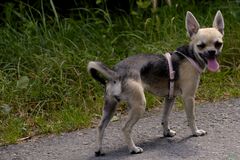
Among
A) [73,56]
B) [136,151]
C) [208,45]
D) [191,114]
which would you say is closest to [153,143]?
[136,151]

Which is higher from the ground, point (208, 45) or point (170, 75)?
point (208, 45)

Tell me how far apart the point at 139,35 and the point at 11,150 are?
108 inches

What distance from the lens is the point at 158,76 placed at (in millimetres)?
5500

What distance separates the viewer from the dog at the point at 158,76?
524cm

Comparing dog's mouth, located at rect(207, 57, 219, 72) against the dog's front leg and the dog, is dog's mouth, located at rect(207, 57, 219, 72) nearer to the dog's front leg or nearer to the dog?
the dog

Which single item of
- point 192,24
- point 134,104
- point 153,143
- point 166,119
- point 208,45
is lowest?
point 153,143

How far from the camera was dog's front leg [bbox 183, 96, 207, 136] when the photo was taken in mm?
5566

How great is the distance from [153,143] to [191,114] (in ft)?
1.38

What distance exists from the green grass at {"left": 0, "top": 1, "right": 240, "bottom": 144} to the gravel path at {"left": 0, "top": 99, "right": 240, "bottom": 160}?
0.26 meters

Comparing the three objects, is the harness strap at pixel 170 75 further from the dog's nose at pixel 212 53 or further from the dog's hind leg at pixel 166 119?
the dog's nose at pixel 212 53

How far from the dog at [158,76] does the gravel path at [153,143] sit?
4.7 inches

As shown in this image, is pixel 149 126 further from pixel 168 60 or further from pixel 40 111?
pixel 40 111

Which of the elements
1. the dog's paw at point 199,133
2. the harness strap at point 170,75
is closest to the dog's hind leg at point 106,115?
the harness strap at point 170,75

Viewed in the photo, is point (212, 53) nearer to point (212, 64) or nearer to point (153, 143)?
point (212, 64)
